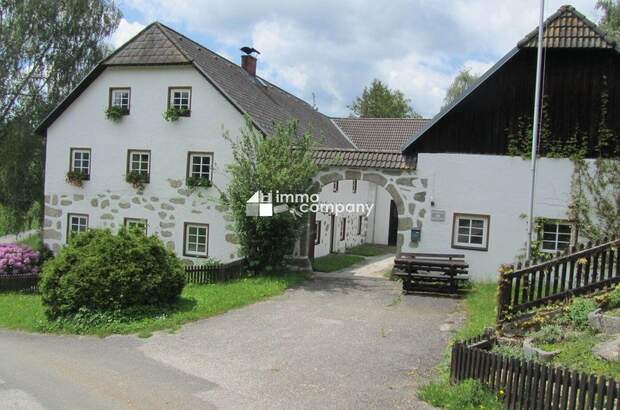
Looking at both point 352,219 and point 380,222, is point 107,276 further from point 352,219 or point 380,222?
point 380,222

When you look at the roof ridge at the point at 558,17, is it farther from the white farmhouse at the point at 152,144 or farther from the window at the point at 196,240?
the window at the point at 196,240

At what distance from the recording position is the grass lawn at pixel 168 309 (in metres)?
10.6

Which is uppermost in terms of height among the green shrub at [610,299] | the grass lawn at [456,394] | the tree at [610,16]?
the tree at [610,16]

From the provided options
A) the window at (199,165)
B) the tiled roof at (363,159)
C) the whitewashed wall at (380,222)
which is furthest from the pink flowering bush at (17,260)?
the whitewashed wall at (380,222)

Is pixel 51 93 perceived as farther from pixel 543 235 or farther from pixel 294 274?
pixel 543 235

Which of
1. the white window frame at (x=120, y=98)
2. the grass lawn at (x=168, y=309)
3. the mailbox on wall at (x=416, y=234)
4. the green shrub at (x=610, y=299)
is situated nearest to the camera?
the green shrub at (x=610, y=299)

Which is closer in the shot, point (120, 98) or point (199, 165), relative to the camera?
point (199, 165)

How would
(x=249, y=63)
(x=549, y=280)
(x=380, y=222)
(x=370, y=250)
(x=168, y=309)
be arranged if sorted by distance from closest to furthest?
(x=549, y=280) → (x=168, y=309) → (x=249, y=63) → (x=370, y=250) → (x=380, y=222)

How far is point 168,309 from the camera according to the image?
38.2ft

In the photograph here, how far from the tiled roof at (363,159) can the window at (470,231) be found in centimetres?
203

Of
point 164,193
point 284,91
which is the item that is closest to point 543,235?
point 164,193

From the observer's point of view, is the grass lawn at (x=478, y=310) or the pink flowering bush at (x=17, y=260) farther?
the pink flowering bush at (x=17, y=260)

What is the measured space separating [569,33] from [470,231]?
18.7 ft

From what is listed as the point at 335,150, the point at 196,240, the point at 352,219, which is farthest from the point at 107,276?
the point at 352,219
